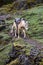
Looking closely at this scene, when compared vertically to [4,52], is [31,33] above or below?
below

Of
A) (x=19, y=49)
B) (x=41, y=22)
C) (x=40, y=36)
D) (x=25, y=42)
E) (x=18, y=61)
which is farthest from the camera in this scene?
(x=41, y=22)

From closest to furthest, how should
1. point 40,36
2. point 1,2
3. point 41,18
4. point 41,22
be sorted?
point 40,36 < point 41,22 < point 41,18 < point 1,2

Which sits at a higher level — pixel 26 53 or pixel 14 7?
pixel 26 53

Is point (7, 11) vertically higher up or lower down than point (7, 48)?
lower down

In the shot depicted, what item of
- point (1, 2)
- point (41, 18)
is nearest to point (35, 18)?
point (41, 18)

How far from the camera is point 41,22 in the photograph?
802 inches

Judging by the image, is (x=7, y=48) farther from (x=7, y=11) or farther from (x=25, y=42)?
(x=7, y=11)

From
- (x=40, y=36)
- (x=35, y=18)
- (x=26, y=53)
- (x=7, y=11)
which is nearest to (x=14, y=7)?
(x=7, y=11)

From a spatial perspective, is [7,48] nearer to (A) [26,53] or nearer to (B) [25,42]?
(B) [25,42]

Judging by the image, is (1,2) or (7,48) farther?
(1,2)

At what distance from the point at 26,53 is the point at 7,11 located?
56.1ft

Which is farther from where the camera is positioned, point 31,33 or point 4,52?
point 31,33

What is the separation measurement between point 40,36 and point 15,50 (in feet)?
12.8

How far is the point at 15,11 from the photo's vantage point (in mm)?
28859
